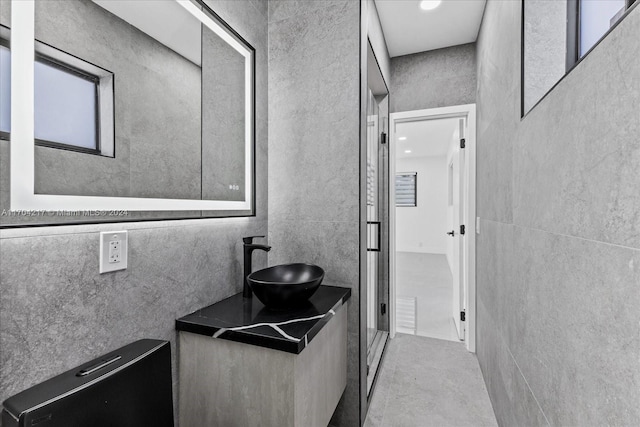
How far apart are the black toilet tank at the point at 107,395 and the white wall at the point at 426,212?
8.28m

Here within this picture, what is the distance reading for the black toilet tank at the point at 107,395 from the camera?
26.9 inches

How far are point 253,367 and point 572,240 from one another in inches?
44.7

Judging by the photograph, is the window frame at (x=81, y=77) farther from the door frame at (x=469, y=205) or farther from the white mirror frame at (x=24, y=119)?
the door frame at (x=469, y=205)

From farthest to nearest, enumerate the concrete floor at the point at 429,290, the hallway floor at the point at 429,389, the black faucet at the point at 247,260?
the concrete floor at the point at 429,290
the hallway floor at the point at 429,389
the black faucet at the point at 247,260

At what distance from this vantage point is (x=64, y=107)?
826 millimetres

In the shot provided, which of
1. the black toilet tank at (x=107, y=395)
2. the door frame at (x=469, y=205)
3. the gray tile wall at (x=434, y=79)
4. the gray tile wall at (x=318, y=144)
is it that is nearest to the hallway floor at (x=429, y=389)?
the door frame at (x=469, y=205)

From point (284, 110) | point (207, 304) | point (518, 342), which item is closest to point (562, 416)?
point (518, 342)

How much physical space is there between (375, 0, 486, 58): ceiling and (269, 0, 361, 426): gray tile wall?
89 cm

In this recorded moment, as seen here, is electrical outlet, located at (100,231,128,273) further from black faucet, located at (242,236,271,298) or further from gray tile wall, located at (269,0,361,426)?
gray tile wall, located at (269,0,361,426)

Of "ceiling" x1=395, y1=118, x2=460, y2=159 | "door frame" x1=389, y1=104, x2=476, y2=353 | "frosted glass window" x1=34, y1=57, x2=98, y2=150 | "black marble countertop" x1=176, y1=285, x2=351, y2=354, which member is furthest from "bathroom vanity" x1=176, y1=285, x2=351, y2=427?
"ceiling" x1=395, y1=118, x2=460, y2=159

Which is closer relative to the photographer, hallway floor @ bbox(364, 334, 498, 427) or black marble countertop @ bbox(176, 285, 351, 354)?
black marble countertop @ bbox(176, 285, 351, 354)

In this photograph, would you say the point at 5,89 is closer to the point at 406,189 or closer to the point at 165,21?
the point at 165,21

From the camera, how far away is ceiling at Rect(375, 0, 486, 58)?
89.9 inches

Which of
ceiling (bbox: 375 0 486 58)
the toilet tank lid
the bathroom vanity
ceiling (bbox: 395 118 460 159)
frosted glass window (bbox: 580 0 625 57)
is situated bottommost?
the bathroom vanity
